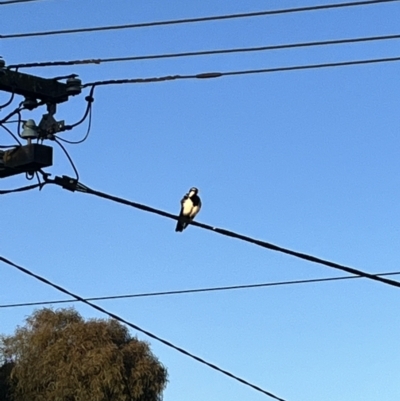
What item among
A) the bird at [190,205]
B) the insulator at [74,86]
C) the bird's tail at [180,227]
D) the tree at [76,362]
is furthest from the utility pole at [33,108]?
the tree at [76,362]

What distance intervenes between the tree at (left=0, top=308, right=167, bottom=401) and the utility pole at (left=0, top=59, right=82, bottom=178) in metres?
31.5

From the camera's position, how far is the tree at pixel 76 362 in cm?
4344

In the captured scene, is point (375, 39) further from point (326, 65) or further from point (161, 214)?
point (161, 214)

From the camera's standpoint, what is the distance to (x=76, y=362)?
43688 millimetres

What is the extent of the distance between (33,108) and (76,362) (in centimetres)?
3203

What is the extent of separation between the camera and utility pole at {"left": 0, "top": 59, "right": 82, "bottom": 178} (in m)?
12.1

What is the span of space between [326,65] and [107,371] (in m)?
33.5

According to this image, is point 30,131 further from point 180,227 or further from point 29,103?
point 180,227

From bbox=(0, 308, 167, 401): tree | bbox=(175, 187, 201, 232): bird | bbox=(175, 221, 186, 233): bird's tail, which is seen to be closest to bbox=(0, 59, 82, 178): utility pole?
bbox=(175, 221, 186, 233): bird's tail

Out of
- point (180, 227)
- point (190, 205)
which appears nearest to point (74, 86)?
point (180, 227)

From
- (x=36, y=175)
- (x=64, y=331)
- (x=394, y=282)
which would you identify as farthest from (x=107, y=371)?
(x=394, y=282)

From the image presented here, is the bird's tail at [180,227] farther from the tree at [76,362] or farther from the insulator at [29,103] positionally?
the tree at [76,362]

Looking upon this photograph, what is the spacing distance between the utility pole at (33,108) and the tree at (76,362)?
1241 inches

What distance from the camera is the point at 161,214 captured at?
10.8 metres
